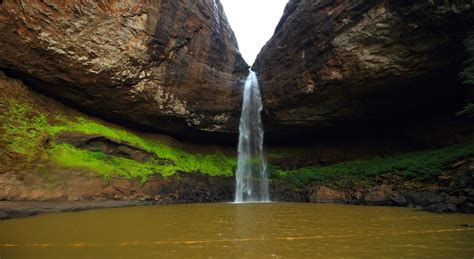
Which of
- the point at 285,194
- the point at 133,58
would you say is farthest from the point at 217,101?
the point at 285,194

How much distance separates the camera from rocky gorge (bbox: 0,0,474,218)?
13.9 metres

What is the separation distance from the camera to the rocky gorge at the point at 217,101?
13859mm

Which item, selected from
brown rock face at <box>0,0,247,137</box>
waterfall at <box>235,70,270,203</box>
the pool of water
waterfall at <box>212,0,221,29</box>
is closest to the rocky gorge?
brown rock face at <box>0,0,247,137</box>

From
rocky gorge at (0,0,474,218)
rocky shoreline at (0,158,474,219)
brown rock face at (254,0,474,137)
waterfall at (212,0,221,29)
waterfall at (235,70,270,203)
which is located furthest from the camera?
waterfall at (212,0,221,29)

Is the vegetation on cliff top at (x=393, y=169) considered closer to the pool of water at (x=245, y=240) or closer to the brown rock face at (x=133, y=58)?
the brown rock face at (x=133, y=58)

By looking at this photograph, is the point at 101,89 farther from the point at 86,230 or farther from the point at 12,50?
the point at 86,230

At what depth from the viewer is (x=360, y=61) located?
1595 centimetres

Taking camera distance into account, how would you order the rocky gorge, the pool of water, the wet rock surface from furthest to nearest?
the rocky gorge
the wet rock surface
the pool of water

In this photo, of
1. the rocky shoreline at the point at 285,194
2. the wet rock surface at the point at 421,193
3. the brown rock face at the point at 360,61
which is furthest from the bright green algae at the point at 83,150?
the wet rock surface at the point at 421,193

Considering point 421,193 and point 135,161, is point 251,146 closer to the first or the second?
point 135,161

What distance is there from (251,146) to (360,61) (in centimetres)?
958

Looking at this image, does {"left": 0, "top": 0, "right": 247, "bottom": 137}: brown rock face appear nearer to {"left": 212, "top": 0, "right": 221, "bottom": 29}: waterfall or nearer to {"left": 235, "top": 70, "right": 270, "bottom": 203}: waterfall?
{"left": 212, "top": 0, "right": 221, "bottom": 29}: waterfall

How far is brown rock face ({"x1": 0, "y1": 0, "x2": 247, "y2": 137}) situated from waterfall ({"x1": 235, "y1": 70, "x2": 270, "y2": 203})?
702mm

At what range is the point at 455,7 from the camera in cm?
1305
